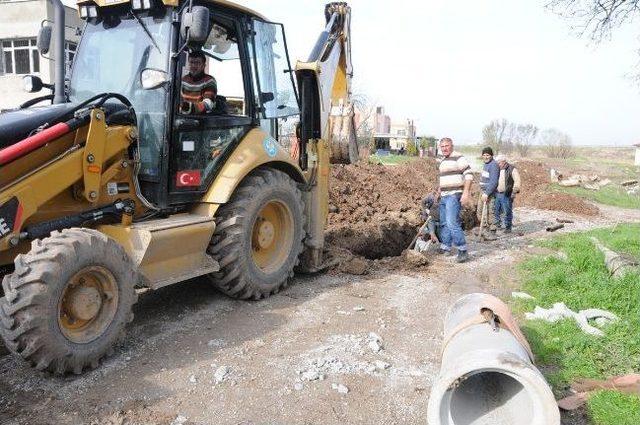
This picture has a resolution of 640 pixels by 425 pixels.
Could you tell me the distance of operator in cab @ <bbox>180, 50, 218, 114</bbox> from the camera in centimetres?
503

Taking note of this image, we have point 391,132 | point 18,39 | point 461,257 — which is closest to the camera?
point 461,257

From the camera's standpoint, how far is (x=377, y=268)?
284 inches

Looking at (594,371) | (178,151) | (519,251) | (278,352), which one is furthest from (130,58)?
(519,251)

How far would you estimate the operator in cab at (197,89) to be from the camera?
5.03 m

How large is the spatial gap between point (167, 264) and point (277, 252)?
1.60m

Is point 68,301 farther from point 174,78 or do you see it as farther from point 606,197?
point 606,197

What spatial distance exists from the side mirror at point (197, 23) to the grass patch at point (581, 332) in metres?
3.76

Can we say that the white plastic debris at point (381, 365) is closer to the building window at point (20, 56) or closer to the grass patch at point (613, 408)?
the grass patch at point (613, 408)

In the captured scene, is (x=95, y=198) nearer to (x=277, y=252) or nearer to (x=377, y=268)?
(x=277, y=252)

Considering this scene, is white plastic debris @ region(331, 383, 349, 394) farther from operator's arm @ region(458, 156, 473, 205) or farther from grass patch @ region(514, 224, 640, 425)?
operator's arm @ region(458, 156, 473, 205)

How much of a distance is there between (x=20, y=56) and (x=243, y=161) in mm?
24775

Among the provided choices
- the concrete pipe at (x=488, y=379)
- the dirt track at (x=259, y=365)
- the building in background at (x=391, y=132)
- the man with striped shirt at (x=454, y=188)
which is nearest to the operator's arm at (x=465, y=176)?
the man with striped shirt at (x=454, y=188)

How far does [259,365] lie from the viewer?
4.22 m

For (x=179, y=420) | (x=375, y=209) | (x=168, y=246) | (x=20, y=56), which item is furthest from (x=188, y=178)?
(x=20, y=56)
